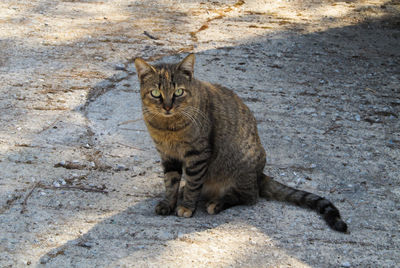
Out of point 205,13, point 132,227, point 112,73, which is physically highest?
point 205,13

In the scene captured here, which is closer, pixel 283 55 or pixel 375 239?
pixel 375 239

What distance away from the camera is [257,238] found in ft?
10.2

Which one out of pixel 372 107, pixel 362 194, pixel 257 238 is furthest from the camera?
pixel 372 107

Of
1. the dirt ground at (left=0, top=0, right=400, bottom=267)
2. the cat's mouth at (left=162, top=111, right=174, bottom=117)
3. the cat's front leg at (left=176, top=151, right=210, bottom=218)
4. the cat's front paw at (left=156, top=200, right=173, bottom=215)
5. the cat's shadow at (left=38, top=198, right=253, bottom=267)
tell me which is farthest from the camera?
the cat's front paw at (left=156, top=200, right=173, bottom=215)

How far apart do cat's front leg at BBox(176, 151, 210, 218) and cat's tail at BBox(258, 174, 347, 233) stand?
0.51 metres

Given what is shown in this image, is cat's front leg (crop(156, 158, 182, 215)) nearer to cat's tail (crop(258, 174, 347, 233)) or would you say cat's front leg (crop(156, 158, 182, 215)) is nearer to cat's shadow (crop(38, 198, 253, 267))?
cat's shadow (crop(38, 198, 253, 267))

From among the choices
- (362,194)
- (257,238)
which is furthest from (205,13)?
(257,238)

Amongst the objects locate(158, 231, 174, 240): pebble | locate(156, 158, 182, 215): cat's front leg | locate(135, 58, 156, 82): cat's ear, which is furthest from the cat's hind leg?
locate(135, 58, 156, 82): cat's ear

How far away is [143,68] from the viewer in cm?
336

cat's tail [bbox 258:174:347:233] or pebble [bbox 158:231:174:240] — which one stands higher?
cat's tail [bbox 258:174:347:233]

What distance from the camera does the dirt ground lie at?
9.96 feet

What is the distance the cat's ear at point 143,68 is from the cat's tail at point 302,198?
46.0 inches

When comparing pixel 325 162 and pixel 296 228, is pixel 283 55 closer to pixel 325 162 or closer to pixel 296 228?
pixel 325 162

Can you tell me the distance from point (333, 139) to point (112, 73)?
2698 millimetres
